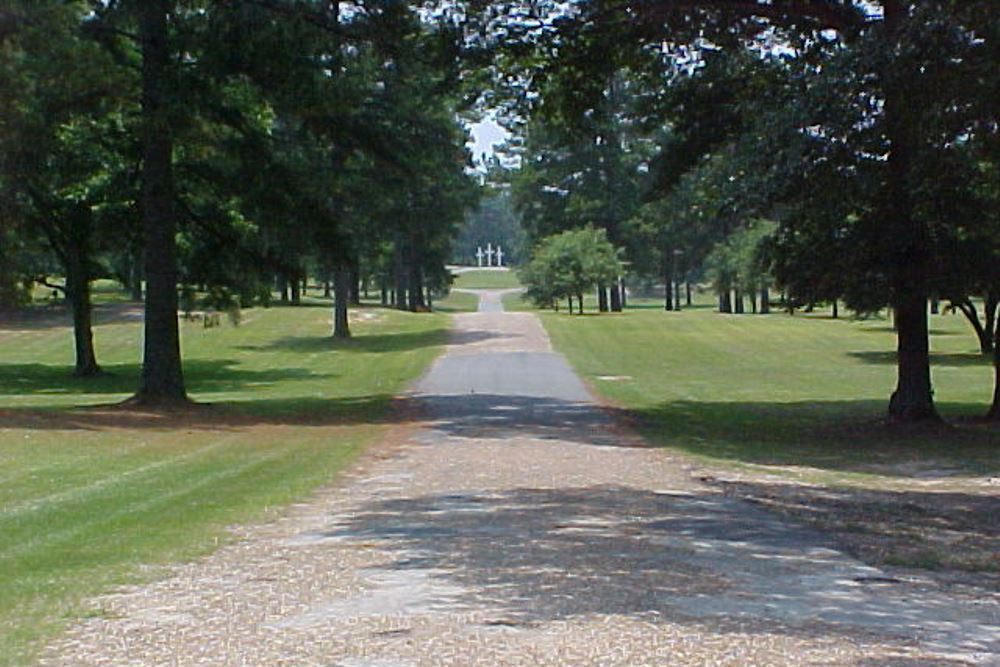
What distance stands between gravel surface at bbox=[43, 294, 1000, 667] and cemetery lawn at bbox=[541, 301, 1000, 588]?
40.4 inches

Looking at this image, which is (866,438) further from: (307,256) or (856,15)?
(307,256)

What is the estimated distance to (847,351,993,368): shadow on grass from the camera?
4575 centimetres

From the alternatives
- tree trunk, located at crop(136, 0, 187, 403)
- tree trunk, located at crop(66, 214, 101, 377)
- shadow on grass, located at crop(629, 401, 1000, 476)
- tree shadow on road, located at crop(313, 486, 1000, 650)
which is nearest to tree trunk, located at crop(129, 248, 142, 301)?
tree trunk, located at crop(66, 214, 101, 377)

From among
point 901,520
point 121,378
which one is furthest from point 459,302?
point 901,520

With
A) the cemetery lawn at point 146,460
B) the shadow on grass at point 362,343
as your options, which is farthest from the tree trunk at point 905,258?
the shadow on grass at point 362,343

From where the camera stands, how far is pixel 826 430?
23938 millimetres

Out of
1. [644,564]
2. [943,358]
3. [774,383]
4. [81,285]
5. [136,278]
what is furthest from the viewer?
[136,278]

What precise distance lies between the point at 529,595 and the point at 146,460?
1099 centimetres

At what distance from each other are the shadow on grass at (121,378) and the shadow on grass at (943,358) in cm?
2024

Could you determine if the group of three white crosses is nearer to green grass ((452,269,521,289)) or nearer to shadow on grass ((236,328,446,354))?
green grass ((452,269,521,289))

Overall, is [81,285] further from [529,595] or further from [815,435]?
[529,595]

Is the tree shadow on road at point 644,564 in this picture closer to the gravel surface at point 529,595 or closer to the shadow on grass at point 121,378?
the gravel surface at point 529,595

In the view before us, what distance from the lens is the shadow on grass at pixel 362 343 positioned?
5138 cm

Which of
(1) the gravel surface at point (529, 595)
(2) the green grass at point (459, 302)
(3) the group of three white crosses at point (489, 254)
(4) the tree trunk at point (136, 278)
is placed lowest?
(1) the gravel surface at point (529, 595)
